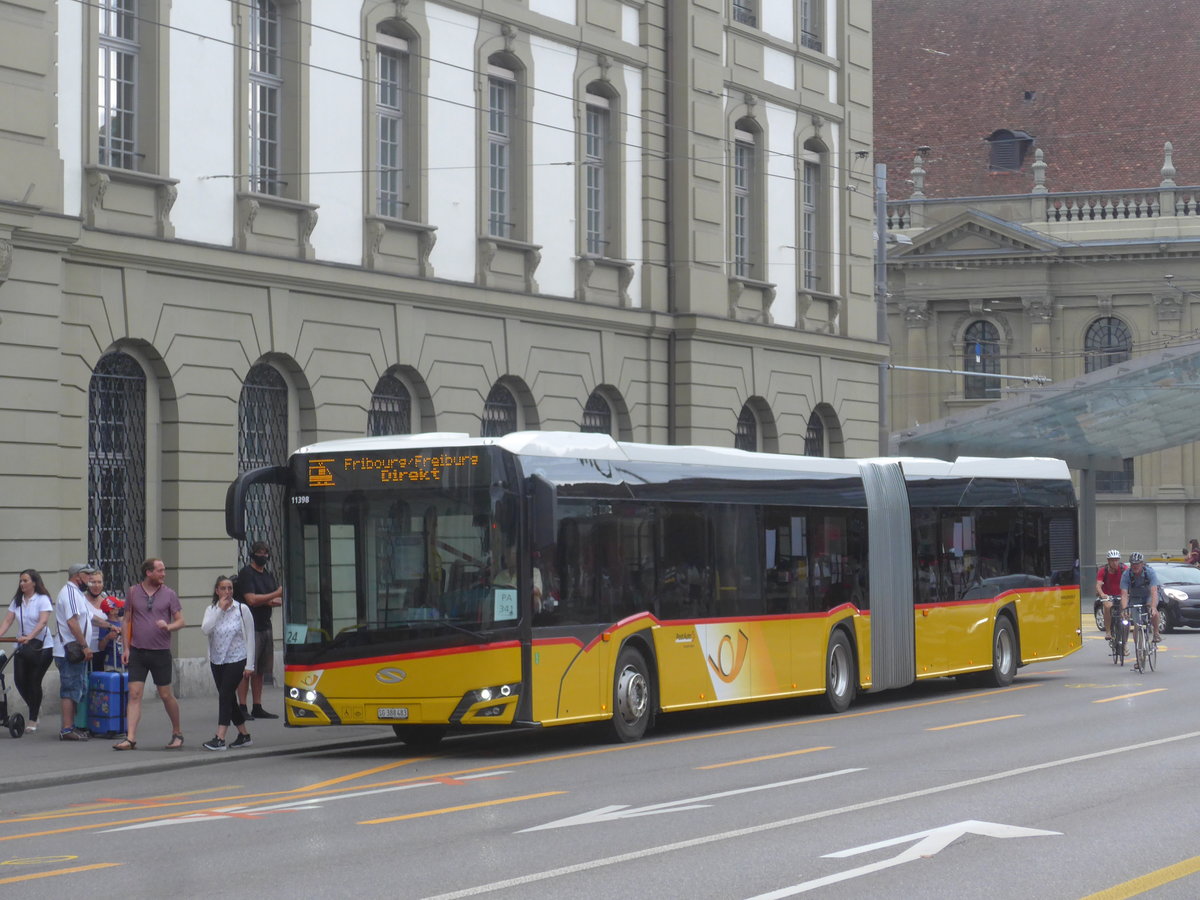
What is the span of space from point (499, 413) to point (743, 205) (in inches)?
305

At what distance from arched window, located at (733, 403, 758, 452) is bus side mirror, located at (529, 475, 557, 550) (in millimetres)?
17438

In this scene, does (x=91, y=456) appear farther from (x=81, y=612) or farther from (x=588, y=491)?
(x=588, y=491)

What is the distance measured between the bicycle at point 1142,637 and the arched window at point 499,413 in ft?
29.2

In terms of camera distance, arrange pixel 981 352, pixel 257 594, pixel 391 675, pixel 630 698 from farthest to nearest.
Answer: pixel 981 352, pixel 257 594, pixel 630 698, pixel 391 675

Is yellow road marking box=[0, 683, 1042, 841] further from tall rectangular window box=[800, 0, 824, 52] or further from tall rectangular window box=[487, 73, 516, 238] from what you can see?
tall rectangular window box=[800, 0, 824, 52]

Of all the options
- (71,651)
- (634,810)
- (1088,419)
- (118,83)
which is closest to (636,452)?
(71,651)

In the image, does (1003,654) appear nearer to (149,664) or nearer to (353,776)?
(149,664)

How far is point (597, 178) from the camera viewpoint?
32.1 m

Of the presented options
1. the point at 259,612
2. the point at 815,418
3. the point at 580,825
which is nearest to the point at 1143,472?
the point at 815,418

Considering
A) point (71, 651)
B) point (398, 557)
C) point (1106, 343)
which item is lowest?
point (71, 651)

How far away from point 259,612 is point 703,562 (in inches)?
181

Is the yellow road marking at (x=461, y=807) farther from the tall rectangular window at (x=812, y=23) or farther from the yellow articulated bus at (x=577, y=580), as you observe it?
the tall rectangular window at (x=812, y=23)

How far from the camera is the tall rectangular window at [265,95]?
25.7 metres

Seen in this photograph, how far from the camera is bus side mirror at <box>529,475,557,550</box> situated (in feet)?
57.3
